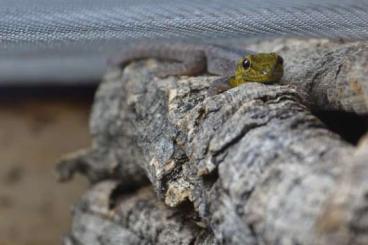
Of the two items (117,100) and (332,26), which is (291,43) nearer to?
(332,26)

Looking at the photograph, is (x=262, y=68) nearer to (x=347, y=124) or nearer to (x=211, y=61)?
(x=347, y=124)

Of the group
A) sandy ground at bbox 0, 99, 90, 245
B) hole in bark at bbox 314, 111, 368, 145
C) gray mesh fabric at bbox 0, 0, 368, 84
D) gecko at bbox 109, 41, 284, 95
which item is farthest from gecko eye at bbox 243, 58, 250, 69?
sandy ground at bbox 0, 99, 90, 245

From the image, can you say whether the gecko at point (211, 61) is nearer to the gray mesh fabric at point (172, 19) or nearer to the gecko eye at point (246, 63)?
the gecko eye at point (246, 63)

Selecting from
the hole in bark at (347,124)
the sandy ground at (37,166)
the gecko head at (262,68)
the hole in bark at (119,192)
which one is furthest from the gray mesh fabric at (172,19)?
the sandy ground at (37,166)

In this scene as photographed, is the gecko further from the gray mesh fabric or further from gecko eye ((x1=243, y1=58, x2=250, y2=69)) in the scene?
the gray mesh fabric

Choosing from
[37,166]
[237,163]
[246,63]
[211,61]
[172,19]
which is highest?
[172,19]

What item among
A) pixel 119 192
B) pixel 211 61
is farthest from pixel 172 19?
pixel 119 192
